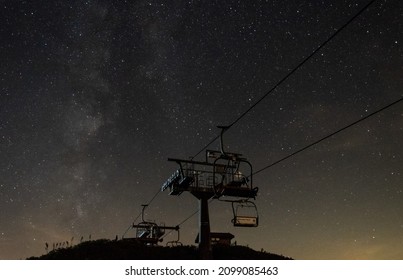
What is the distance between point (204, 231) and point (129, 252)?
6390 millimetres

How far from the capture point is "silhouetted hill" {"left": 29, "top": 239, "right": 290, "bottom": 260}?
100ft

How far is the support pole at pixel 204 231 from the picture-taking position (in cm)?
2809

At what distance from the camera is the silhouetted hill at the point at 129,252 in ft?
100

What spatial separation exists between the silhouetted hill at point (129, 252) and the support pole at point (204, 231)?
134 cm

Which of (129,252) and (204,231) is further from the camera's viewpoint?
(129,252)

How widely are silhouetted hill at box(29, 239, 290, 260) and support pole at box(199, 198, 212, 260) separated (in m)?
1.34

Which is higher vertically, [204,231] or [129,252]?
[204,231]

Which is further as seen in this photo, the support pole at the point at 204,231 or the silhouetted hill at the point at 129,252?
the silhouetted hill at the point at 129,252

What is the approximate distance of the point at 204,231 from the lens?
28594 mm

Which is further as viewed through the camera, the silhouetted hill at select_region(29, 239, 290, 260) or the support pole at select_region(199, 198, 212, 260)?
the silhouetted hill at select_region(29, 239, 290, 260)

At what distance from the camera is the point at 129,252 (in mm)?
31406
